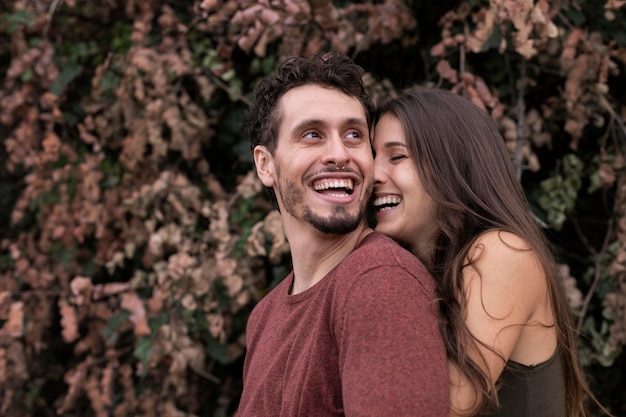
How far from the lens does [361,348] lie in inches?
56.6

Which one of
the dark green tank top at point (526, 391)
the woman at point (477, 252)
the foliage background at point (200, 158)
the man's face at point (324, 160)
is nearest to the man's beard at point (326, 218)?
the man's face at point (324, 160)

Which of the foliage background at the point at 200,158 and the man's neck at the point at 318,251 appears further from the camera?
the foliage background at the point at 200,158

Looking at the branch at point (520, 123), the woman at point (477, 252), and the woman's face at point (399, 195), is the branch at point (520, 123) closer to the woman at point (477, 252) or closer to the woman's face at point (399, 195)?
the woman at point (477, 252)

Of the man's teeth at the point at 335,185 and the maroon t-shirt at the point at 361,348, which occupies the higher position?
the man's teeth at the point at 335,185

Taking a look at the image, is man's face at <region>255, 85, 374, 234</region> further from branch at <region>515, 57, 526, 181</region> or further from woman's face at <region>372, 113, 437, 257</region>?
branch at <region>515, 57, 526, 181</region>

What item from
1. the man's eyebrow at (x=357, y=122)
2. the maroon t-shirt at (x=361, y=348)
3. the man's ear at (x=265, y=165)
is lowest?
the maroon t-shirt at (x=361, y=348)

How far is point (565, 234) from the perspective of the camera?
3.51 meters

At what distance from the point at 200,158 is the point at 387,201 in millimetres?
1695

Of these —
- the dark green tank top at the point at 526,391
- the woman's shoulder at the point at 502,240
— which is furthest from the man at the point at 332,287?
the dark green tank top at the point at 526,391

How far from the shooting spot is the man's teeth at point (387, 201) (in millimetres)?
2027

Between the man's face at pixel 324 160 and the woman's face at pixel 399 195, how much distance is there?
7 centimetres

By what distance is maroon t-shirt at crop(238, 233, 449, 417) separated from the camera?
139 cm

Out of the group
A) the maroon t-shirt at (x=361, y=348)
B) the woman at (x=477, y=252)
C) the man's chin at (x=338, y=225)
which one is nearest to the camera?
the maroon t-shirt at (x=361, y=348)

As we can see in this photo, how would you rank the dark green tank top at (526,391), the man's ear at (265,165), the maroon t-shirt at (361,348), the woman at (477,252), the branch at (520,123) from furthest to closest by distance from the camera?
the branch at (520,123), the man's ear at (265,165), the dark green tank top at (526,391), the woman at (477,252), the maroon t-shirt at (361,348)
